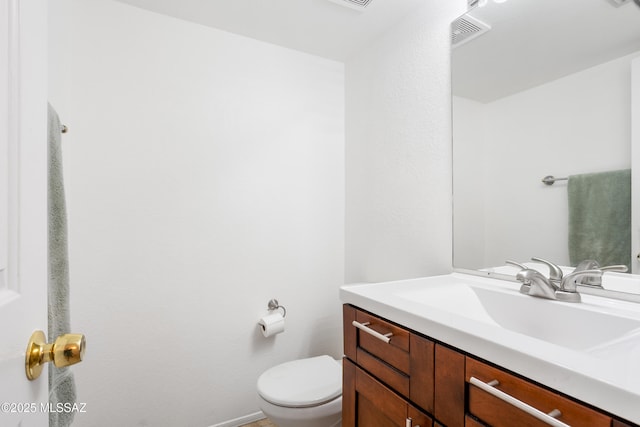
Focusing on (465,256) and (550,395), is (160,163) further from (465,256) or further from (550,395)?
(550,395)

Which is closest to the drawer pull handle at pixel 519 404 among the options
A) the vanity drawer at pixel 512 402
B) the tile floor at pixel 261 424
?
the vanity drawer at pixel 512 402

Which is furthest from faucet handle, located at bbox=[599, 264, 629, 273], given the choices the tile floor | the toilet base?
the tile floor

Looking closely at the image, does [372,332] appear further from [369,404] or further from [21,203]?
[21,203]

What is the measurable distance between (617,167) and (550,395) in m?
0.83

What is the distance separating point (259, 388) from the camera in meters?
1.44

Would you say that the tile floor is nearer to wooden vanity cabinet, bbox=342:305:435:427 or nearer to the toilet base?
the toilet base

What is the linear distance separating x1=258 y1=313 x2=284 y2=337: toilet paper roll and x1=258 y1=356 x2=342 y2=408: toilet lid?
0.20 m

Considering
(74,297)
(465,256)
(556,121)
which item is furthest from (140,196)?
(556,121)

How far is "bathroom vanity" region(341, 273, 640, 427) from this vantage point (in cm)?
53

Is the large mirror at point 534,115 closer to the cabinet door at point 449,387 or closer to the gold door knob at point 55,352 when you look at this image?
the cabinet door at point 449,387

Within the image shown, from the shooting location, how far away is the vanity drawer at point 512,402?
1.73 feet

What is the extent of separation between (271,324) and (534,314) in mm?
1272

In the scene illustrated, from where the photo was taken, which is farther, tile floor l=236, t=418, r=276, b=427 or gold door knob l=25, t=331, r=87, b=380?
tile floor l=236, t=418, r=276, b=427

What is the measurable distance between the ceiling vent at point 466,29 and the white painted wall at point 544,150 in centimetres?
31
